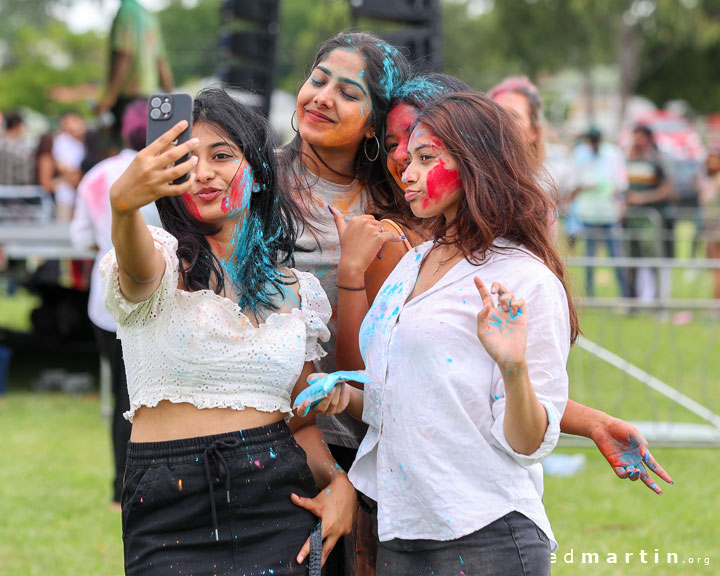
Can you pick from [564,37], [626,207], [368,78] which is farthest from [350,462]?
[564,37]

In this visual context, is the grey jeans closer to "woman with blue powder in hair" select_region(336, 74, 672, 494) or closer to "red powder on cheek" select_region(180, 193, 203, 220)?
"woman with blue powder in hair" select_region(336, 74, 672, 494)

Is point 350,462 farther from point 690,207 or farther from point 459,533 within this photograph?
Answer: point 690,207

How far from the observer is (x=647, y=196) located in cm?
1251

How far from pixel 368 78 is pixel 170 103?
0.81 m

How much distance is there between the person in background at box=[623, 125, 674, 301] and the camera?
1189 centimetres

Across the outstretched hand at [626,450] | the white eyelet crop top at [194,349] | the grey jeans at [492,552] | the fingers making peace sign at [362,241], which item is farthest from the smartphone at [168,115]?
the outstretched hand at [626,450]

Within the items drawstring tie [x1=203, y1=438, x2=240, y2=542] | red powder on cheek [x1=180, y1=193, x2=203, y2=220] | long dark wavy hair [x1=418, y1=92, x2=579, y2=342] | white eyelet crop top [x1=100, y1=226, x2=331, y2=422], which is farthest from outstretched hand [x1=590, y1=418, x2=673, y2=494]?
red powder on cheek [x1=180, y1=193, x2=203, y2=220]

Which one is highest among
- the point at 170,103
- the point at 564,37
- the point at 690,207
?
the point at 564,37

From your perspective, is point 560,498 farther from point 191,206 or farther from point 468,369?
point 191,206

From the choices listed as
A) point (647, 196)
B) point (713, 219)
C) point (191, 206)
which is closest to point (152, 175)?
point (191, 206)

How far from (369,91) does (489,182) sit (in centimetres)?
58

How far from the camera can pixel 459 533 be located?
75.0 inches

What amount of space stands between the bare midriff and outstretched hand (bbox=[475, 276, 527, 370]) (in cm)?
57

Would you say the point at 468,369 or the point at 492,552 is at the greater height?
the point at 468,369
